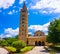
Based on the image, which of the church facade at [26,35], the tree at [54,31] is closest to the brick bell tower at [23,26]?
the church facade at [26,35]

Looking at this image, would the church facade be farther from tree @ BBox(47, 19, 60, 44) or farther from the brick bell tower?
tree @ BBox(47, 19, 60, 44)

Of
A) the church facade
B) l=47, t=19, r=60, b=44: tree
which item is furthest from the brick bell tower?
l=47, t=19, r=60, b=44: tree

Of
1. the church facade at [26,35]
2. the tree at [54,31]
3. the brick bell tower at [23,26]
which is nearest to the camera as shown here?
the tree at [54,31]

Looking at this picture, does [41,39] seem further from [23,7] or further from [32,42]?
[23,7]

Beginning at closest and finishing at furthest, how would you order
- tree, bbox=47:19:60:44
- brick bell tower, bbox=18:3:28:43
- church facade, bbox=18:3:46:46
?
tree, bbox=47:19:60:44 → church facade, bbox=18:3:46:46 → brick bell tower, bbox=18:3:28:43

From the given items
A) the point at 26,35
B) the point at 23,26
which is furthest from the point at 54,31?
the point at 23,26

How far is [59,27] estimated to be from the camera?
1442 inches

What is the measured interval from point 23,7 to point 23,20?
22.7ft

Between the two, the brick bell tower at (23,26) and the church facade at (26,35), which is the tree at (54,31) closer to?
the church facade at (26,35)

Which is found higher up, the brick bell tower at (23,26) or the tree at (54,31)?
the brick bell tower at (23,26)

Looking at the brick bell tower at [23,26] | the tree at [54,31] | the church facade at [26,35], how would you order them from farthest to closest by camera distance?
the brick bell tower at [23,26] → the church facade at [26,35] → the tree at [54,31]

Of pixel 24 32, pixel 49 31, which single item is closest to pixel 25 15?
pixel 24 32

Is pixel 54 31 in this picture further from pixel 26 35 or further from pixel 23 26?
pixel 23 26

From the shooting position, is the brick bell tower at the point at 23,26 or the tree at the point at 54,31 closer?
the tree at the point at 54,31
